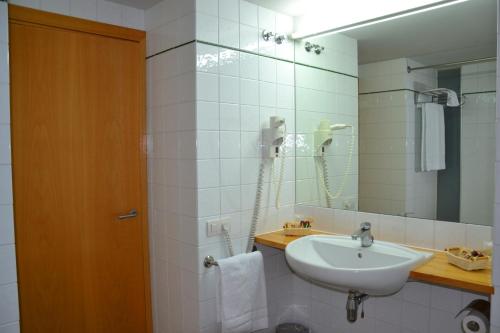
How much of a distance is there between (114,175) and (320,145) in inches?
48.9

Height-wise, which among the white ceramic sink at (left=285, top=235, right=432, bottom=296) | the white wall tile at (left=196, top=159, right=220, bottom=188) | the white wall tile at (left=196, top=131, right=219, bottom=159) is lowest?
the white ceramic sink at (left=285, top=235, right=432, bottom=296)

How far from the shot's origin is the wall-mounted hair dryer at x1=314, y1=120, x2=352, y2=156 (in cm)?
235

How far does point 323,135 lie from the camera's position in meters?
2.39

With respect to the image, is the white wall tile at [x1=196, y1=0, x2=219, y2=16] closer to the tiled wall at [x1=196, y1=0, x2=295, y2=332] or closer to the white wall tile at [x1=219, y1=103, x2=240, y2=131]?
the tiled wall at [x1=196, y1=0, x2=295, y2=332]

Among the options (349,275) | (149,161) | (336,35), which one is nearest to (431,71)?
(336,35)

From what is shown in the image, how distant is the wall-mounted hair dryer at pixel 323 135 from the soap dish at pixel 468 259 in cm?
95

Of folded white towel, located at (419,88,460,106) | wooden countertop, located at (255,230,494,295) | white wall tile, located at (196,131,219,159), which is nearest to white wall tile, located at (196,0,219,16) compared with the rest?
white wall tile, located at (196,131,219,159)

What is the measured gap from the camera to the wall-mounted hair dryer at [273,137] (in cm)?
216

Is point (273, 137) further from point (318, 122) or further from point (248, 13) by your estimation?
point (248, 13)

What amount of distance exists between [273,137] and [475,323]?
127 centimetres

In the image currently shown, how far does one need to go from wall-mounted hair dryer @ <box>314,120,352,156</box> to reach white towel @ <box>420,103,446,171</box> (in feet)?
1.70

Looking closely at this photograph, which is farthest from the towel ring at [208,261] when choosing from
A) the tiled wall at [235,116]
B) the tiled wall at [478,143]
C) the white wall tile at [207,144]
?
the tiled wall at [478,143]

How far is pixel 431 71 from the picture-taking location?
188 cm

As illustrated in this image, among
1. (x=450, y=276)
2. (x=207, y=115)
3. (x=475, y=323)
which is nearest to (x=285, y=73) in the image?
(x=207, y=115)
